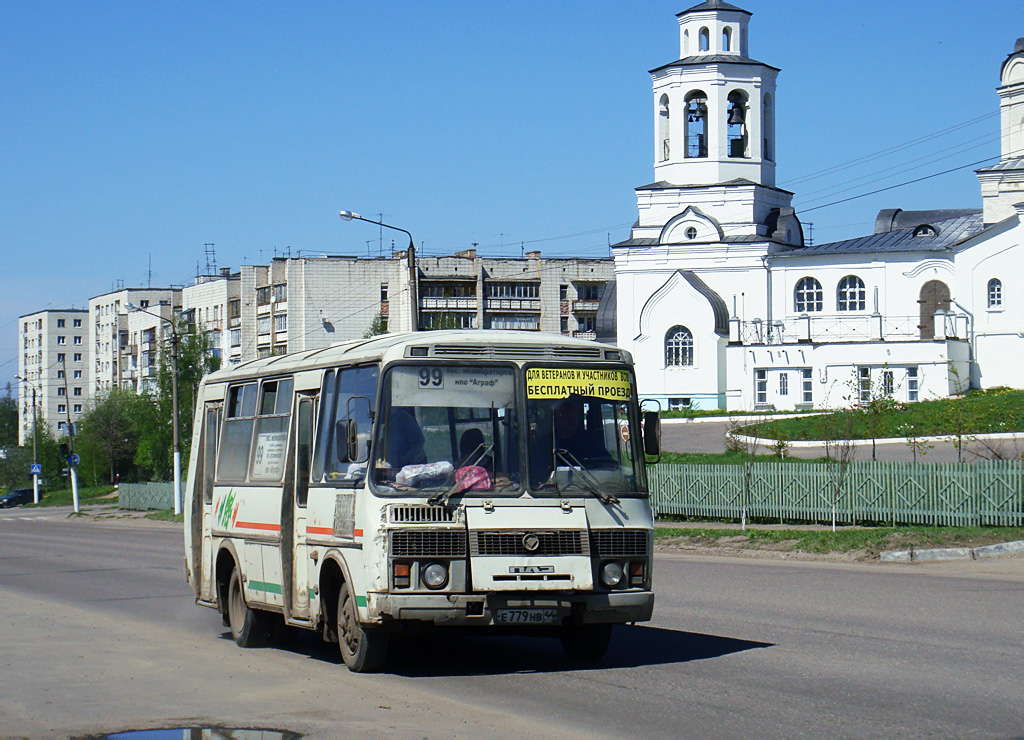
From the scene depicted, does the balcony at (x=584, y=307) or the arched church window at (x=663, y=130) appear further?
the balcony at (x=584, y=307)

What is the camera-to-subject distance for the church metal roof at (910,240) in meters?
63.9

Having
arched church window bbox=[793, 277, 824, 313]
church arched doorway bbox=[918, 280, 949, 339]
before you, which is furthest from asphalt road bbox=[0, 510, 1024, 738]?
arched church window bbox=[793, 277, 824, 313]

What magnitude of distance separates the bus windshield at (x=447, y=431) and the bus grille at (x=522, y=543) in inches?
14.0

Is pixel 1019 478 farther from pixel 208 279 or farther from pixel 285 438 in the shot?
pixel 208 279

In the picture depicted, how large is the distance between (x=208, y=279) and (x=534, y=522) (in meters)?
112

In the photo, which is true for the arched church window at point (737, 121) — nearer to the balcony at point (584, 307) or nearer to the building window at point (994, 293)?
the building window at point (994, 293)

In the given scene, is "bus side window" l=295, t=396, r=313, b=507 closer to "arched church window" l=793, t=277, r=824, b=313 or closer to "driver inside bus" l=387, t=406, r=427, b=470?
"driver inside bus" l=387, t=406, r=427, b=470

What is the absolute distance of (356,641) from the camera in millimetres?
9953

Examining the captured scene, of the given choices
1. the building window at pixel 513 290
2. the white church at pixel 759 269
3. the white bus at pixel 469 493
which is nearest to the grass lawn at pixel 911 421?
the white church at pixel 759 269

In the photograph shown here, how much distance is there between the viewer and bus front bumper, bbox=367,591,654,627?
364 inches

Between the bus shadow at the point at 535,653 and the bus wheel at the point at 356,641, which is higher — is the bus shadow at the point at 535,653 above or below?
below

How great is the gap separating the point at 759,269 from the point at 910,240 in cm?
753

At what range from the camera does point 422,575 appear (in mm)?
9305

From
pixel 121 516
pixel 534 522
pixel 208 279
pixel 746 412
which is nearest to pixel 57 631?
pixel 534 522
